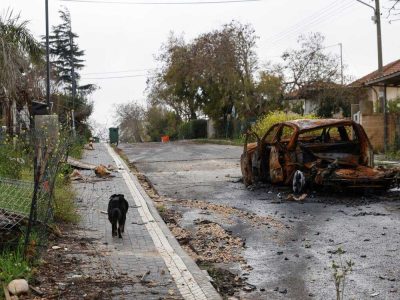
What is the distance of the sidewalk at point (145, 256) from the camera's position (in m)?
5.58

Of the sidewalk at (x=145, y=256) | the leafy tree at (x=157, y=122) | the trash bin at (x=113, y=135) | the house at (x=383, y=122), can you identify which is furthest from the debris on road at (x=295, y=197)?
the leafy tree at (x=157, y=122)

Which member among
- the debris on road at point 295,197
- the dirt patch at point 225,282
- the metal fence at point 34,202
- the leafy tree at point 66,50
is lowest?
the dirt patch at point 225,282

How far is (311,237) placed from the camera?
8.30 meters

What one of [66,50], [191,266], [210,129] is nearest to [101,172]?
[191,266]

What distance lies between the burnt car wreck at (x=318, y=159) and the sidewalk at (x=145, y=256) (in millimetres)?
3200

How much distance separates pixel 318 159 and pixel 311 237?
4374mm

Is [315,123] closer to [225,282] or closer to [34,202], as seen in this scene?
[225,282]

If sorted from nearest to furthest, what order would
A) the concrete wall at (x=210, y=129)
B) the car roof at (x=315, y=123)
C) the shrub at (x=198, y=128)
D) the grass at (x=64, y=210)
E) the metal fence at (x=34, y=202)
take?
the metal fence at (x=34, y=202) → the grass at (x=64, y=210) → the car roof at (x=315, y=123) → the concrete wall at (x=210, y=129) → the shrub at (x=198, y=128)

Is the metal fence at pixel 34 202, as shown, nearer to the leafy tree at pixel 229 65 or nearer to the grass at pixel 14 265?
the grass at pixel 14 265

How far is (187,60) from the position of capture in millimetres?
44781

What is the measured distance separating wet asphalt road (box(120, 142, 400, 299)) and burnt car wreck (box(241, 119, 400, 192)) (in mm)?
329

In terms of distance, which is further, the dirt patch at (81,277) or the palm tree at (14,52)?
the palm tree at (14,52)

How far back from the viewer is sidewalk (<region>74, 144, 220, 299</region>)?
18.3ft

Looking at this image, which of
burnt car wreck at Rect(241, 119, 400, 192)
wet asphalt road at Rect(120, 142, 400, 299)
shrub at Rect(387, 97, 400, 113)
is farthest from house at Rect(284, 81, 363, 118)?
burnt car wreck at Rect(241, 119, 400, 192)
